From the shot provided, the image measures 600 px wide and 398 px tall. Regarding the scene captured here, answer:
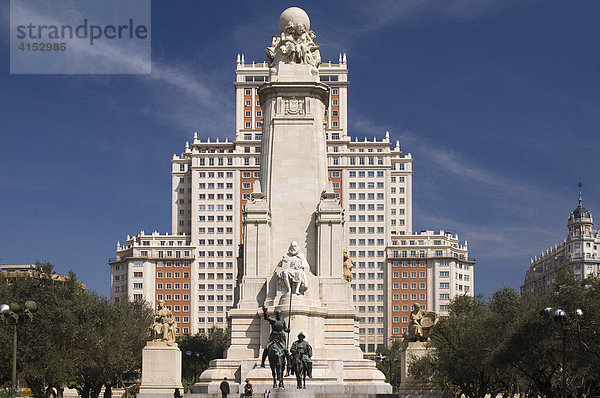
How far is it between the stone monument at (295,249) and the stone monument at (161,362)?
4616 mm

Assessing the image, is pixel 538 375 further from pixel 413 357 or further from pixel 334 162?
pixel 334 162

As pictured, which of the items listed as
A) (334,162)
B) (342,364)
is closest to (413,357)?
(342,364)

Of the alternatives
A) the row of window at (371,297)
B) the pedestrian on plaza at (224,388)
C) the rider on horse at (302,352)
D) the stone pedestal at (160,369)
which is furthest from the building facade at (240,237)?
the rider on horse at (302,352)

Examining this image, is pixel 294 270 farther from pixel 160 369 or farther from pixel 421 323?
pixel 160 369

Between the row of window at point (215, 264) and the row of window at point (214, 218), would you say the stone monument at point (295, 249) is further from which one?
the row of window at point (215, 264)

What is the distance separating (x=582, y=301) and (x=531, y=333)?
2.84 m

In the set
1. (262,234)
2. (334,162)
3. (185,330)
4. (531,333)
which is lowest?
(185,330)

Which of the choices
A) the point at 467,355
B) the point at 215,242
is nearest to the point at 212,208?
the point at 215,242

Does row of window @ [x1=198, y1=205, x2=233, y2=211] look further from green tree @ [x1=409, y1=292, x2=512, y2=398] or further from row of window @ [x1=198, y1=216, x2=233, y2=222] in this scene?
green tree @ [x1=409, y1=292, x2=512, y2=398]

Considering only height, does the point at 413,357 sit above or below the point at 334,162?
below

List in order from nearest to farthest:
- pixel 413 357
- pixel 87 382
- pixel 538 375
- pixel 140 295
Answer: pixel 538 375 → pixel 413 357 → pixel 87 382 → pixel 140 295

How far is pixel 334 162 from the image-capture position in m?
149

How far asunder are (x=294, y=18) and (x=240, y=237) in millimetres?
101250

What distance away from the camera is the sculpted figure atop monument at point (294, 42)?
47688 mm
